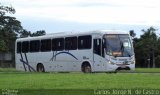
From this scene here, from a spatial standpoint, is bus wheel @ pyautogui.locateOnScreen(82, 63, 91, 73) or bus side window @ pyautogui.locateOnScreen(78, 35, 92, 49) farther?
bus side window @ pyautogui.locateOnScreen(78, 35, 92, 49)

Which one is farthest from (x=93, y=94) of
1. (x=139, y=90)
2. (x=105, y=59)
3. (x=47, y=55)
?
(x=47, y=55)

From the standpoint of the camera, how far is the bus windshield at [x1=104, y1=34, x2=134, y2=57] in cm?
3778

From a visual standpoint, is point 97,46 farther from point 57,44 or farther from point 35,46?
point 35,46

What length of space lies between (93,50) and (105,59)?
155 centimetres

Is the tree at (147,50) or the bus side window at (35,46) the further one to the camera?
the tree at (147,50)

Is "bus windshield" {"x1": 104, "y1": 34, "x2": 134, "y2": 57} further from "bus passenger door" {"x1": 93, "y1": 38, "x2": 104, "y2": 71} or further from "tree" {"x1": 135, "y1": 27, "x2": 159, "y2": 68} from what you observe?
"tree" {"x1": 135, "y1": 27, "x2": 159, "y2": 68}

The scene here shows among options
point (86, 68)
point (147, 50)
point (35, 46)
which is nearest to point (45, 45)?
point (35, 46)

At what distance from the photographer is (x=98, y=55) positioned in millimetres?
38312

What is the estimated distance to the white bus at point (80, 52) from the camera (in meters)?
37.8

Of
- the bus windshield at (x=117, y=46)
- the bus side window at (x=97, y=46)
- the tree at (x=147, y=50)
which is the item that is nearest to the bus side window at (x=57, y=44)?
the bus side window at (x=97, y=46)

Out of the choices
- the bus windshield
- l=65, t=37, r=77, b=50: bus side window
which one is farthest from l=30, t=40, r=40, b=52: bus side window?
the bus windshield

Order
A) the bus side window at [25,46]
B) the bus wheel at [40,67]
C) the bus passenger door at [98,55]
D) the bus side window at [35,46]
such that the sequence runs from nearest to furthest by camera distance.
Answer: the bus passenger door at [98,55]
the bus wheel at [40,67]
the bus side window at [35,46]
the bus side window at [25,46]

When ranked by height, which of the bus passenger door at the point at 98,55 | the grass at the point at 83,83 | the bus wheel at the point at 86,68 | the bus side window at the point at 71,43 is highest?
the bus side window at the point at 71,43

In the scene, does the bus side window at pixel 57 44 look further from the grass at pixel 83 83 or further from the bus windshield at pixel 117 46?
the grass at pixel 83 83
